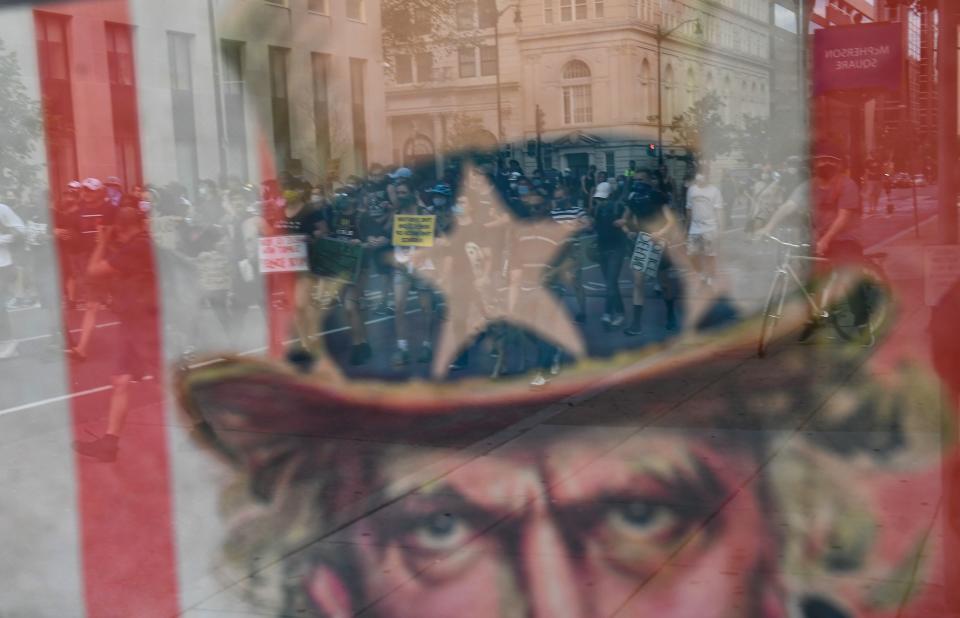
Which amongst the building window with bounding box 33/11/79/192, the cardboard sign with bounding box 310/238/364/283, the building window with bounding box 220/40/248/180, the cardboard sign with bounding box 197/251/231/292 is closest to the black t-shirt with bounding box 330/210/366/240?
the cardboard sign with bounding box 310/238/364/283

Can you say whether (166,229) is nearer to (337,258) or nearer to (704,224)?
(337,258)

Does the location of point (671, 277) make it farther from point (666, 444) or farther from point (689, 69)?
point (666, 444)

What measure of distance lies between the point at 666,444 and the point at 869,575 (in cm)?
212

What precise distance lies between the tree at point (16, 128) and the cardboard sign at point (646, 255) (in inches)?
420

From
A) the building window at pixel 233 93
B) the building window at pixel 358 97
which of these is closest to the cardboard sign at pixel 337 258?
the building window at pixel 233 93

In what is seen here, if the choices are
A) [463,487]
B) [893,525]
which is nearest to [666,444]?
[463,487]

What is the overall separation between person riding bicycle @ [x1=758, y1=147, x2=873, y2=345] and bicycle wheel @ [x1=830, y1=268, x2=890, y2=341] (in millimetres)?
19

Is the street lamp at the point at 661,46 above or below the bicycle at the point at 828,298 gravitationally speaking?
above

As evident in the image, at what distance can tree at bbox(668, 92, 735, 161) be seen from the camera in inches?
302

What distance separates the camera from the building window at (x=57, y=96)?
18.4 m

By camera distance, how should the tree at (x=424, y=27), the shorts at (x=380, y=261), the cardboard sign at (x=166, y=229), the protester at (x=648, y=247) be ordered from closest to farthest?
1. the tree at (x=424, y=27)
2. the shorts at (x=380, y=261)
3. the protester at (x=648, y=247)
4. the cardboard sign at (x=166, y=229)

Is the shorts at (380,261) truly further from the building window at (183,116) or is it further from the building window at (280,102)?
the building window at (183,116)

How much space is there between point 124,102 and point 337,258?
27.3 ft

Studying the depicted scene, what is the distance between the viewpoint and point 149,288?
22.8 feet
